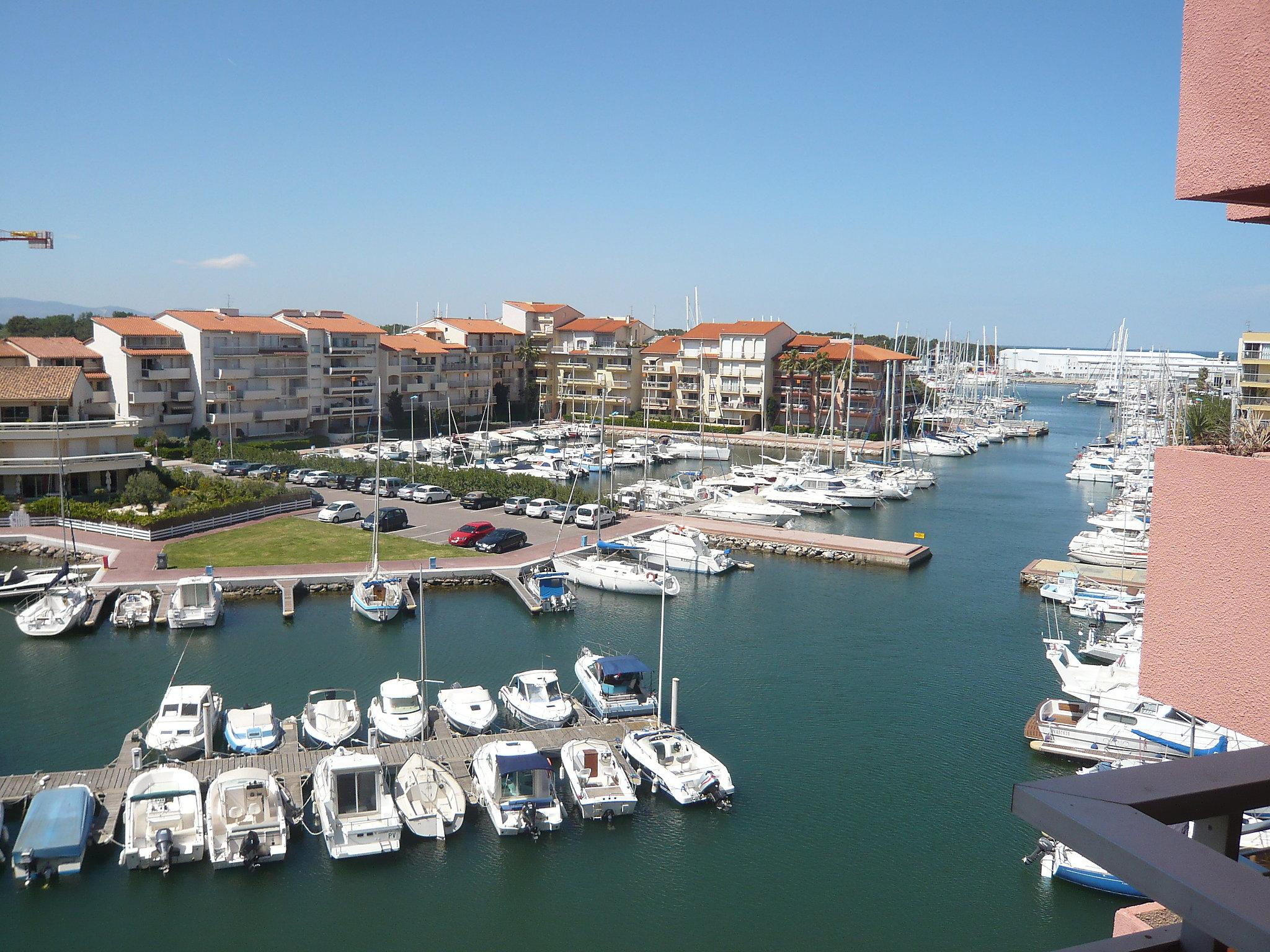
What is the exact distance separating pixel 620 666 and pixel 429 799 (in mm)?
6424

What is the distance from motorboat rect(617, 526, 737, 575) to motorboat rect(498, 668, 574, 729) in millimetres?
16164

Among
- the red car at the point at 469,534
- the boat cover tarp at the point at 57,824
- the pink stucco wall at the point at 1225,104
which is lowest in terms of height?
the boat cover tarp at the point at 57,824

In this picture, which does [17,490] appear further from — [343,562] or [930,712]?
[930,712]

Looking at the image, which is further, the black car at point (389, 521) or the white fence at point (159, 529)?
the black car at point (389, 521)

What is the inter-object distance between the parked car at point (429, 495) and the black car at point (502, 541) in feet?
31.7

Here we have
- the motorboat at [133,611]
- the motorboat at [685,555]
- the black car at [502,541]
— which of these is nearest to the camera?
the motorboat at [133,611]

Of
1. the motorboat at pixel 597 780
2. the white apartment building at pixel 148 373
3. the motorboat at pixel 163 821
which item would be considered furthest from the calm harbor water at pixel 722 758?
the white apartment building at pixel 148 373

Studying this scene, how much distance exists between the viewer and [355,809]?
63.2 feet

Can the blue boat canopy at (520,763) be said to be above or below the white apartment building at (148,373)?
below

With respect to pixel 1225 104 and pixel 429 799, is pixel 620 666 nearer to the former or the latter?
pixel 429 799

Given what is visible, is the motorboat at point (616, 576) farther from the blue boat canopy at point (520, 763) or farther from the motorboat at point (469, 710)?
the blue boat canopy at point (520, 763)

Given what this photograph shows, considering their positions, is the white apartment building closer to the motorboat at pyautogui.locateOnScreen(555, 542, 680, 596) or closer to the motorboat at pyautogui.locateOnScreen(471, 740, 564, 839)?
the motorboat at pyautogui.locateOnScreen(555, 542, 680, 596)

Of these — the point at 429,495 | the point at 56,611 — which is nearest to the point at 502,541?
the point at 429,495

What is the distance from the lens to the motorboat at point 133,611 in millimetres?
31453
